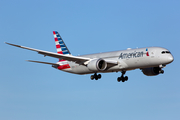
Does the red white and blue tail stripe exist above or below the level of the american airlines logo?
above

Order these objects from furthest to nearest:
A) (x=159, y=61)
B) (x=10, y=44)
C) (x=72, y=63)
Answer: (x=72, y=63) → (x=159, y=61) → (x=10, y=44)

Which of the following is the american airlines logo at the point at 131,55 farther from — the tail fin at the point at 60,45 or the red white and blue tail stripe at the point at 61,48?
the tail fin at the point at 60,45

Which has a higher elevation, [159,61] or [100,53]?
[100,53]

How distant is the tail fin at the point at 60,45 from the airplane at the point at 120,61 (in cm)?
526

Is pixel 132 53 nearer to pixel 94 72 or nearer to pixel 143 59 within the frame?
pixel 143 59

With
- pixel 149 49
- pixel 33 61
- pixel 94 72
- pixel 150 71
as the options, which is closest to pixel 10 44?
pixel 33 61

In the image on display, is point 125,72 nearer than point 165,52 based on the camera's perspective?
No

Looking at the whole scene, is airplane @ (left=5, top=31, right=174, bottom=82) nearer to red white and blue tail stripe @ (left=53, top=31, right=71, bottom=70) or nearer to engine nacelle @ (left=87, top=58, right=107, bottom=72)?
engine nacelle @ (left=87, top=58, right=107, bottom=72)

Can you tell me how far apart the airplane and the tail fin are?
17.2 ft

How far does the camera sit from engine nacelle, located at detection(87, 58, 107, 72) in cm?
5444

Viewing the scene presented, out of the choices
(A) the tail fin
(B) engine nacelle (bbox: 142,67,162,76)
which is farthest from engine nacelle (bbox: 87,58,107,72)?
(A) the tail fin

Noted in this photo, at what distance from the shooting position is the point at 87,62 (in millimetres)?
57031

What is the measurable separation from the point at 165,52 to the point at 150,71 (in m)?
8.25

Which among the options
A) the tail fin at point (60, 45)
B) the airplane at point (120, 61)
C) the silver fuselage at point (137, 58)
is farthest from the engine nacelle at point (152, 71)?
the tail fin at point (60, 45)
